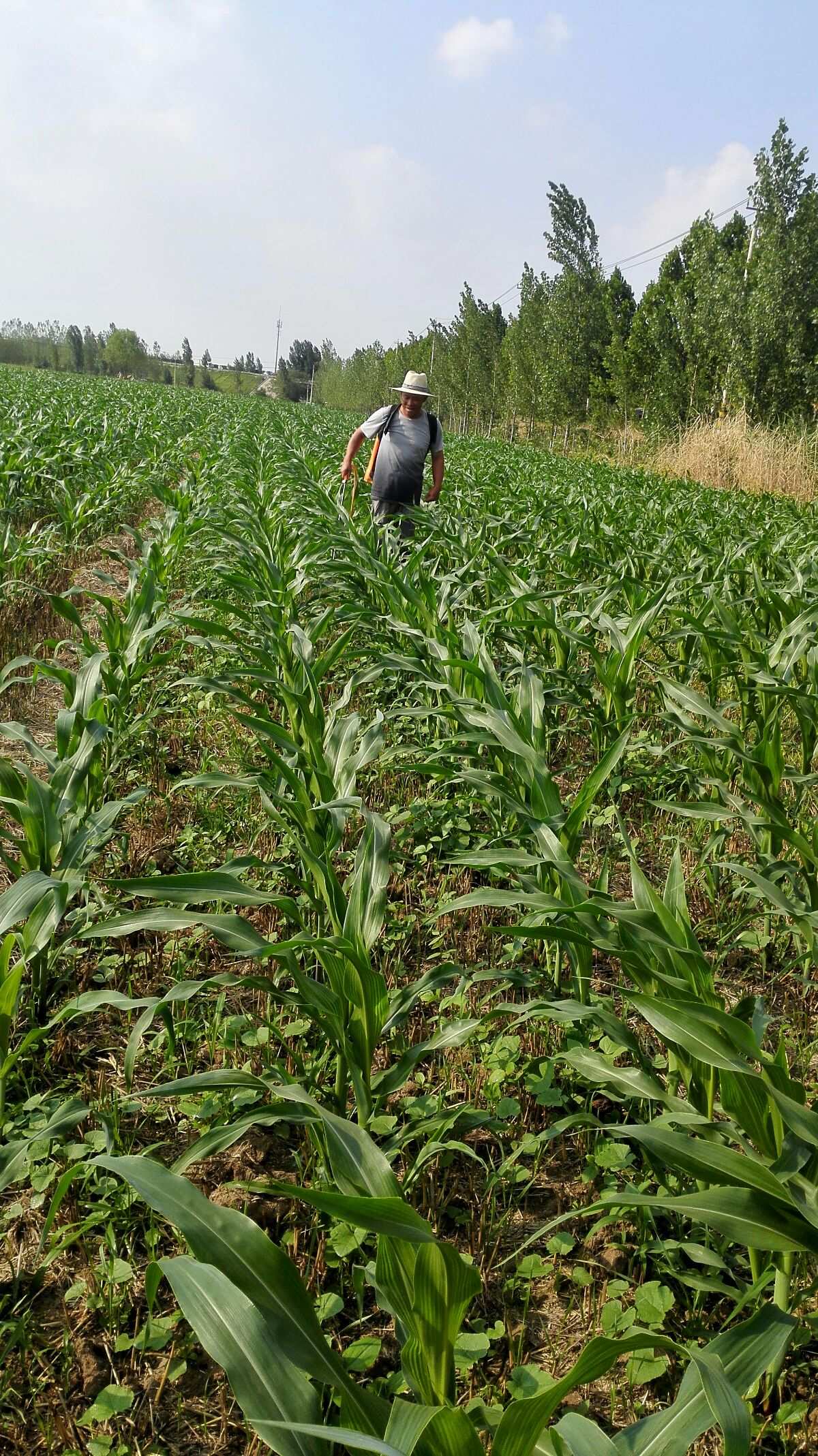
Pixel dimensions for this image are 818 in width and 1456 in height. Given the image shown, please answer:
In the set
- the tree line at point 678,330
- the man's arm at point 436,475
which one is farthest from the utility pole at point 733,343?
the man's arm at point 436,475

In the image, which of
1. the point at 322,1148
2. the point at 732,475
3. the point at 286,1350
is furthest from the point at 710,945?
the point at 732,475

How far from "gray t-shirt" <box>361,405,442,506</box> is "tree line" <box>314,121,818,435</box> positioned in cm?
1481

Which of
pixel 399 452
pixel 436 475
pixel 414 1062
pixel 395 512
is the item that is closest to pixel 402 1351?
pixel 414 1062

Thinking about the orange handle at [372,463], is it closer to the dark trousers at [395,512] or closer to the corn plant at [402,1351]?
the dark trousers at [395,512]

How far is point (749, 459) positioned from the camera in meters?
15.4

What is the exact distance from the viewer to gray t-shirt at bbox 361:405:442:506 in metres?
6.30

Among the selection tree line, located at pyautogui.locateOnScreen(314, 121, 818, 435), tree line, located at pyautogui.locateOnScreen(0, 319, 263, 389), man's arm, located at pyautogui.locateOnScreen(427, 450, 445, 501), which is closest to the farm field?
man's arm, located at pyautogui.locateOnScreen(427, 450, 445, 501)

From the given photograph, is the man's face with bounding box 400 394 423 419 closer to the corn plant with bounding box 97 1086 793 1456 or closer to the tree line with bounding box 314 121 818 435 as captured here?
the corn plant with bounding box 97 1086 793 1456

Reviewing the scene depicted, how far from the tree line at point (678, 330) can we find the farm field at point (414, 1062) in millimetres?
17077

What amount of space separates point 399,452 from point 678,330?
18.4 m

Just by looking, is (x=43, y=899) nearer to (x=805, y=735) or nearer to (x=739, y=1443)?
(x=739, y=1443)

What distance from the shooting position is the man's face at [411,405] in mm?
6262

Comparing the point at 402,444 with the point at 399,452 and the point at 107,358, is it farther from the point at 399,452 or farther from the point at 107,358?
the point at 107,358

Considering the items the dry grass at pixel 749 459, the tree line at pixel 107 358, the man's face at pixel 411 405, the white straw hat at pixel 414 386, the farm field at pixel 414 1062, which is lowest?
the farm field at pixel 414 1062
